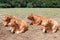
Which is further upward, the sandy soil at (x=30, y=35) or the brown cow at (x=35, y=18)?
the brown cow at (x=35, y=18)

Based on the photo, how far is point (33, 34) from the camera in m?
8.00

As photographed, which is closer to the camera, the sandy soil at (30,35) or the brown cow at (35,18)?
the sandy soil at (30,35)

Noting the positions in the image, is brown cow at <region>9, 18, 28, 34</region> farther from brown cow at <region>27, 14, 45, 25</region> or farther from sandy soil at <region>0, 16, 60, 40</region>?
brown cow at <region>27, 14, 45, 25</region>

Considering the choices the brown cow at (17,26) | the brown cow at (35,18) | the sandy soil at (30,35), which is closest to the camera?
the sandy soil at (30,35)

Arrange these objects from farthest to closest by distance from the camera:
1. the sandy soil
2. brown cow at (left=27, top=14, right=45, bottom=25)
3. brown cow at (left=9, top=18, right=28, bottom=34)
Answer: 1. brown cow at (left=27, top=14, right=45, bottom=25)
2. brown cow at (left=9, top=18, right=28, bottom=34)
3. the sandy soil

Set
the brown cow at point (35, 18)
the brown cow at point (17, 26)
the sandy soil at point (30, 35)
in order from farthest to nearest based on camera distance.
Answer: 1. the brown cow at point (35, 18)
2. the brown cow at point (17, 26)
3. the sandy soil at point (30, 35)

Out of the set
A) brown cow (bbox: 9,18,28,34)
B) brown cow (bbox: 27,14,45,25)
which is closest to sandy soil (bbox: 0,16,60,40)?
brown cow (bbox: 9,18,28,34)

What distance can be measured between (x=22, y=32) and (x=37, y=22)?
1.04 meters

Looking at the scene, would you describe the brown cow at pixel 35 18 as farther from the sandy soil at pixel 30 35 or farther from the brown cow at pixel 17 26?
the brown cow at pixel 17 26

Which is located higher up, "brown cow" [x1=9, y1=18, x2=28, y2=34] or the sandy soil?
"brown cow" [x1=9, y1=18, x2=28, y2=34]

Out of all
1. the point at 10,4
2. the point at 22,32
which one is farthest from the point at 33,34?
the point at 10,4

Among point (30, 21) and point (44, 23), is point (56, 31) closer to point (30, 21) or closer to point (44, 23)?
point (44, 23)

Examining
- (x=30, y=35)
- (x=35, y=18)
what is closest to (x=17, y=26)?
(x=30, y=35)

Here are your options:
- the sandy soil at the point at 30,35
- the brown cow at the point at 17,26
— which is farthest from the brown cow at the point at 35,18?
the brown cow at the point at 17,26
